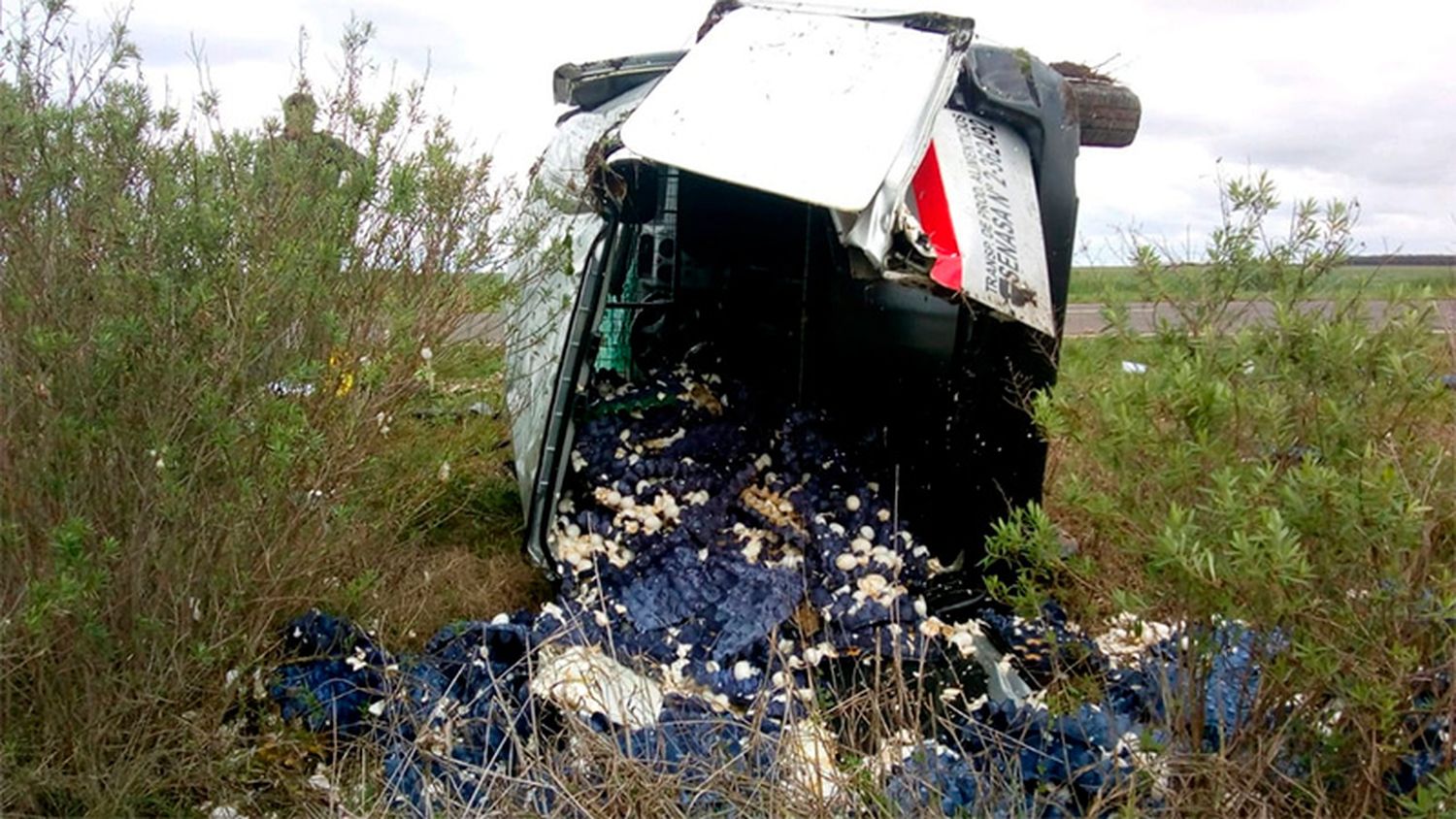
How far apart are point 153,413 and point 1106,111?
3.74 meters

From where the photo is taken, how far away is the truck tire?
490 cm

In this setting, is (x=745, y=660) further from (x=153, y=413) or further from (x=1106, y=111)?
(x=1106, y=111)

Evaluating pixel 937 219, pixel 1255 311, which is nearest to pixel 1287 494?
pixel 1255 311

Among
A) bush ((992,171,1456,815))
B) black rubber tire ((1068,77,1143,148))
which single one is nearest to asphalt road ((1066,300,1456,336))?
bush ((992,171,1456,815))

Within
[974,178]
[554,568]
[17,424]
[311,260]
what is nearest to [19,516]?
[17,424]

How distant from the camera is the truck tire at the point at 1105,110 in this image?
4902mm

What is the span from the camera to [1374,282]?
8.24 feet

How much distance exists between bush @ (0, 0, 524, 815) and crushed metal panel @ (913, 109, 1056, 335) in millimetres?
1579

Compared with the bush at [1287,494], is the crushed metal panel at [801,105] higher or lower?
higher

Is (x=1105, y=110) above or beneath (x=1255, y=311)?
above

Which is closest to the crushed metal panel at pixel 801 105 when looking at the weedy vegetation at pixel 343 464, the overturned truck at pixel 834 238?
the overturned truck at pixel 834 238

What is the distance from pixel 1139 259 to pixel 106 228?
7.93 feet

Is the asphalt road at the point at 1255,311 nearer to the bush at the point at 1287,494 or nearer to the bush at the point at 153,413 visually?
the bush at the point at 1287,494

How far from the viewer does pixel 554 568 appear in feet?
14.6
